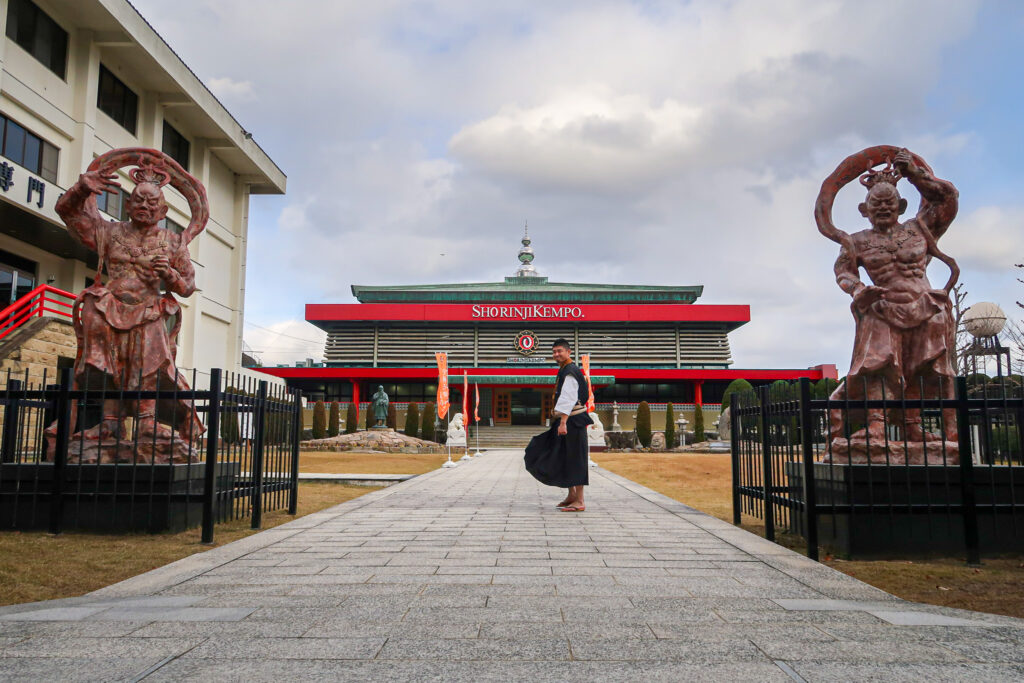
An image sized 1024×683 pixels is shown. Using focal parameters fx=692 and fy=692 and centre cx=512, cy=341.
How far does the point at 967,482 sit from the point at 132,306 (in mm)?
7603

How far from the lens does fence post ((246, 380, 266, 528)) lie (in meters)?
6.56

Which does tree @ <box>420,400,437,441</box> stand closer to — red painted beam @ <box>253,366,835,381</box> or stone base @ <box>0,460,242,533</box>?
red painted beam @ <box>253,366,835,381</box>

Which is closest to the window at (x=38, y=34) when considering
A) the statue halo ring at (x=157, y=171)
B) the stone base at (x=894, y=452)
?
the statue halo ring at (x=157, y=171)

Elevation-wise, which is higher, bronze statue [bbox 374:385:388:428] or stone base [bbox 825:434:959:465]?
bronze statue [bbox 374:385:388:428]

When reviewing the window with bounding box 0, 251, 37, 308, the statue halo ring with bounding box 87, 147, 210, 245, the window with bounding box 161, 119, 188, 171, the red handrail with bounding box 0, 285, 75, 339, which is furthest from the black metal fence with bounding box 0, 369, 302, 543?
the window with bounding box 161, 119, 188, 171

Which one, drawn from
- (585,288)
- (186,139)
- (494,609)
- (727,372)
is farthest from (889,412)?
(585,288)

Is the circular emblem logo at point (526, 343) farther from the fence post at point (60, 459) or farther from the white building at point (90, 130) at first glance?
the fence post at point (60, 459)

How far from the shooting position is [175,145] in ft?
78.0

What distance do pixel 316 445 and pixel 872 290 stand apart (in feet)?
73.6

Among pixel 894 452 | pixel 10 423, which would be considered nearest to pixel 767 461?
pixel 894 452

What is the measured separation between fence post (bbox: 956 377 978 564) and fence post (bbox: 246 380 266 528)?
5.88 m

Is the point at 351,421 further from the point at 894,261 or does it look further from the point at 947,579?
the point at 947,579

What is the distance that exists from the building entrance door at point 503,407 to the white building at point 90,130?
16.6 meters

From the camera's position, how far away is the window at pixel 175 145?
2316cm
